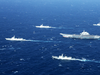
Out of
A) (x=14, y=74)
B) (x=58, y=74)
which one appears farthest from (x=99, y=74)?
(x=14, y=74)

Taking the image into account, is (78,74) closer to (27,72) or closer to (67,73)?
(67,73)

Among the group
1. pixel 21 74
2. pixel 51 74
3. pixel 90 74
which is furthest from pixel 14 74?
pixel 90 74

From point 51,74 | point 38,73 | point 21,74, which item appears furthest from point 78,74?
point 21,74

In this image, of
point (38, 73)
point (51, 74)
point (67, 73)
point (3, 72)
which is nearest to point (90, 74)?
point (67, 73)

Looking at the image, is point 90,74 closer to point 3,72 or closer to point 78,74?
point 78,74

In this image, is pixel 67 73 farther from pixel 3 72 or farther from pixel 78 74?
pixel 3 72
